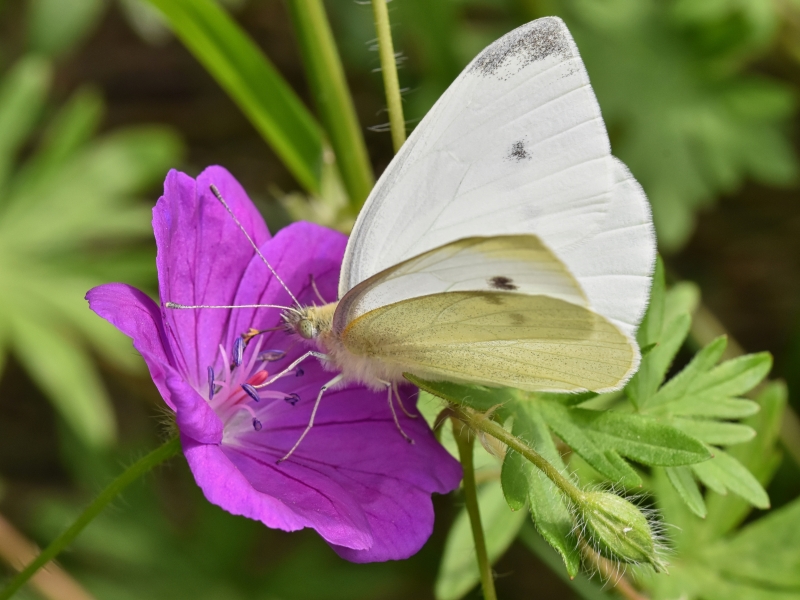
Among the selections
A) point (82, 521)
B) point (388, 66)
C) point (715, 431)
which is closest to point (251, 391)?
point (82, 521)

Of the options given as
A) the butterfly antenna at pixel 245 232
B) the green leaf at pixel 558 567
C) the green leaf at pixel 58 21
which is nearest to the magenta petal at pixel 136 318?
the butterfly antenna at pixel 245 232

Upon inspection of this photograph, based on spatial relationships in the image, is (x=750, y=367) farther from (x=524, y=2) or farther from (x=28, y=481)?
(x=28, y=481)

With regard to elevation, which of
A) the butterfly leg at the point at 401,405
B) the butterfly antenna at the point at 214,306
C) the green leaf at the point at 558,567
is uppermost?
the butterfly antenna at the point at 214,306

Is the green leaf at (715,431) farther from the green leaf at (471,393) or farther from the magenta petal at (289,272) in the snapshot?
the magenta petal at (289,272)

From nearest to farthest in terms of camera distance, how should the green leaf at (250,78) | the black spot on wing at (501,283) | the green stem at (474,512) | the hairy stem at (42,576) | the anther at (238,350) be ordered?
the black spot on wing at (501,283) < the green stem at (474,512) < the anther at (238,350) < the green leaf at (250,78) < the hairy stem at (42,576)

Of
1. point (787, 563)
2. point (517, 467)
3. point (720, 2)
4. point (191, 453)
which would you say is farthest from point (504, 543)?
point (720, 2)

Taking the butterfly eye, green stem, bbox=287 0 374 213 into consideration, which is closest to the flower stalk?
→ the butterfly eye

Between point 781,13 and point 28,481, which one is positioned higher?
point 781,13
